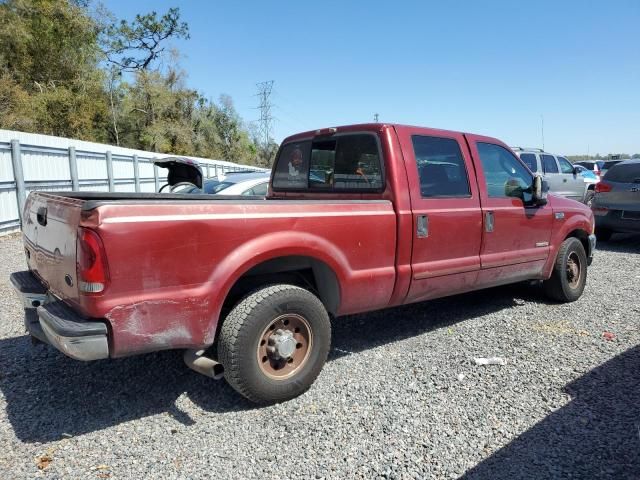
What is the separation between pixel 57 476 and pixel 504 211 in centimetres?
412

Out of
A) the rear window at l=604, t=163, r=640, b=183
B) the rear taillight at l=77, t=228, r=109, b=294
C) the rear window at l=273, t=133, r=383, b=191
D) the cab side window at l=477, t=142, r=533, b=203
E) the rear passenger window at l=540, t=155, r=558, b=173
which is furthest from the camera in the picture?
the rear passenger window at l=540, t=155, r=558, b=173

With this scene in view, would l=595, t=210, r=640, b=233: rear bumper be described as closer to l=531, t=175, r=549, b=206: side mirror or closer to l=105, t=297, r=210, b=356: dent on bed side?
l=531, t=175, r=549, b=206: side mirror

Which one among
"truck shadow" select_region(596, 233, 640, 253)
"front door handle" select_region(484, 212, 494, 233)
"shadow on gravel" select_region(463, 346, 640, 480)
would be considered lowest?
"truck shadow" select_region(596, 233, 640, 253)

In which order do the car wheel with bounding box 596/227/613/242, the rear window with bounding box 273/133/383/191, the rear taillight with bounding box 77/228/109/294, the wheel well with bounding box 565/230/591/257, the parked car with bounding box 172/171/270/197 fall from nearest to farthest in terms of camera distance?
the rear taillight with bounding box 77/228/109/294, the rear window with bounding box 273/133/383/191, the wheel well with bounding box 565/230/591/257, the parked car with bounding box 172/171/270/197, the car wheel with bounding box 596/227/613/242

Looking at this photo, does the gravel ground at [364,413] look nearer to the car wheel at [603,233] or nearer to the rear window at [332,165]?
the rear window at [332,165]

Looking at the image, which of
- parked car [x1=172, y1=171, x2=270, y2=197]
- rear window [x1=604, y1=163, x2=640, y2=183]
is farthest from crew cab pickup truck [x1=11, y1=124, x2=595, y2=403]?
rear window [x1=604, y1=163, x2=640, y2=183]

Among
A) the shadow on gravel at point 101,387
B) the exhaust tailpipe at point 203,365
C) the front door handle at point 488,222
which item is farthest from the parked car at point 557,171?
the exhaust tailpipe at point 203,365

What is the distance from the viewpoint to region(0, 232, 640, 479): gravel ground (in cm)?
264

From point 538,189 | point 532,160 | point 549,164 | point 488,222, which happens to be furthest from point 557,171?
point 488,222

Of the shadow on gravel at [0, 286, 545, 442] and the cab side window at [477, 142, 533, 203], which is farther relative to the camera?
the cab side window at [477, 142, 533, 203]

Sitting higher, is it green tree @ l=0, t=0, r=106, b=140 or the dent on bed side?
green tree @ l=0, t=0, r=106, b=140

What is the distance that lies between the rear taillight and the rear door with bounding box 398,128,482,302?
234 cm

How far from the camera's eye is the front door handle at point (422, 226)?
3875 mm

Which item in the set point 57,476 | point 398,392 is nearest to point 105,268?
point 57,476
